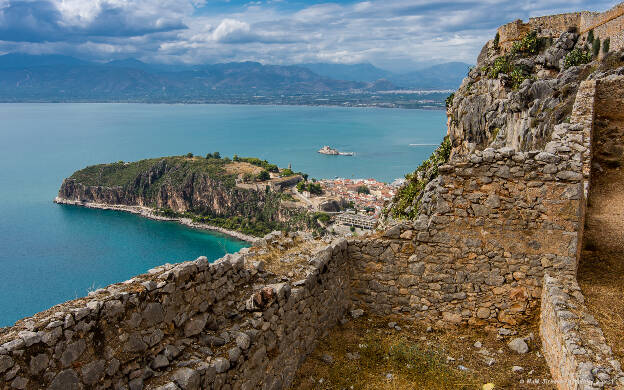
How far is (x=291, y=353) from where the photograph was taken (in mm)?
5043

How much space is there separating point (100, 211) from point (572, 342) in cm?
12783

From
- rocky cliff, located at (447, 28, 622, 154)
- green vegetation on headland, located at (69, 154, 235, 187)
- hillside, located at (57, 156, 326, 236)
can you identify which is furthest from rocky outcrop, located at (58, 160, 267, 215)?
rocky cliff, located at (447, 28, 622, 154)

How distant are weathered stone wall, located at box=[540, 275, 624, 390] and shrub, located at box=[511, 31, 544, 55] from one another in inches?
1158

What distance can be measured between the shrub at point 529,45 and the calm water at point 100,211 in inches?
1226

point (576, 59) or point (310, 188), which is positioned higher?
point (576, 59)

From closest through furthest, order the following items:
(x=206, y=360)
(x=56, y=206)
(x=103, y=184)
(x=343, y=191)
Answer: (x=206, y=360) → (x=343, y=191) → (x=56, y=206) → (x=103, y=184)

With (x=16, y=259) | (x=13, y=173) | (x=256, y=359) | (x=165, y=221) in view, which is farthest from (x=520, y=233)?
(x=13, y=173)

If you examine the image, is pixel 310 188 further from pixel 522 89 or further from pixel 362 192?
pixel 522 89

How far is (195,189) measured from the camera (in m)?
120

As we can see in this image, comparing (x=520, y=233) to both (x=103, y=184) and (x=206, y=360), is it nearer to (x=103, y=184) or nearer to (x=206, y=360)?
(x=206, y=360)

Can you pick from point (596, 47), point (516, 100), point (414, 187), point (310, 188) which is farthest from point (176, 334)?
point (310, 188)

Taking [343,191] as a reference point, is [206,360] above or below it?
above

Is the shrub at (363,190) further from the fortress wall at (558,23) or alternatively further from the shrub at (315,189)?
the fortress wall at (558,23)

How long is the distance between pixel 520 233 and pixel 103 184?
421 ft
